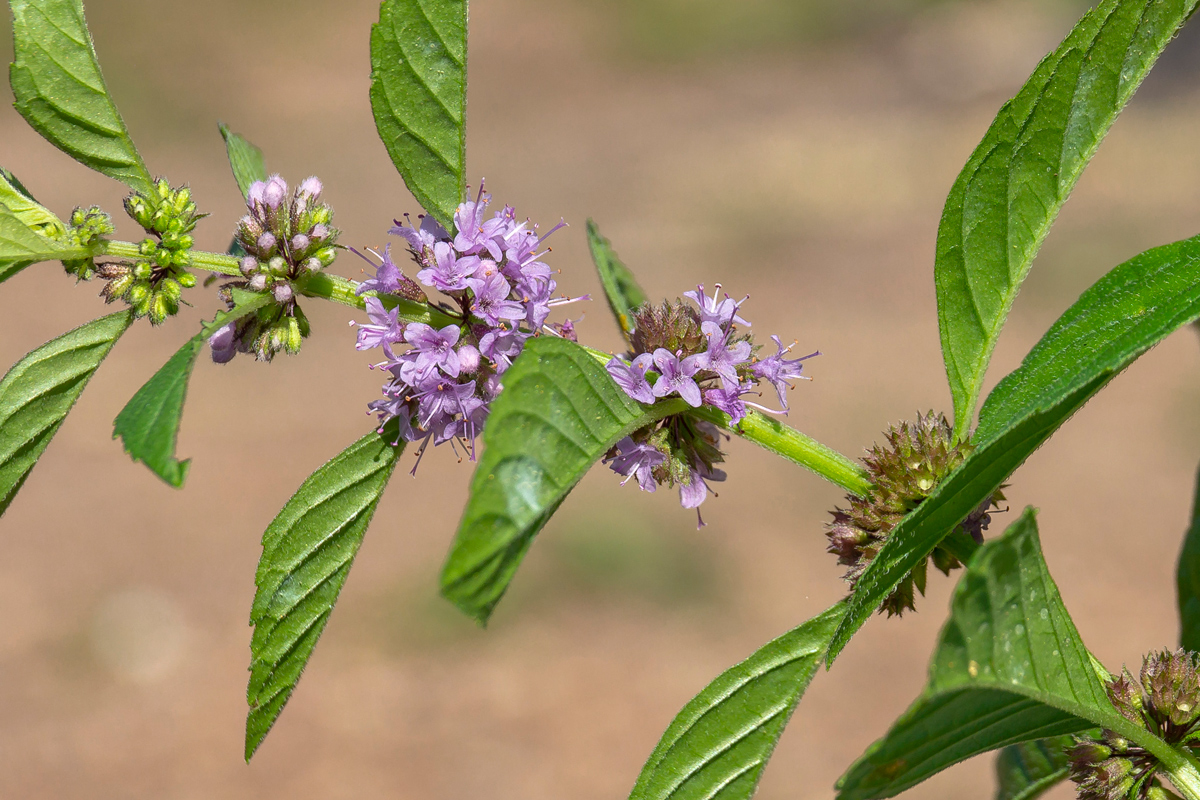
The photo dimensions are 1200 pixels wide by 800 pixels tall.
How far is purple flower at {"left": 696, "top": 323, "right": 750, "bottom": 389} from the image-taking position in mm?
2076

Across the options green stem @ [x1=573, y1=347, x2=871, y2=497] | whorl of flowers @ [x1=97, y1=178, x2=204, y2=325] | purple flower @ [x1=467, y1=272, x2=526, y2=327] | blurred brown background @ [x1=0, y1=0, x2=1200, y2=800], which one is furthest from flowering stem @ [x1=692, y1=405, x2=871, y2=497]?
blurred brown background @ [x1=0, y1=0, x2=1200, y2=800]

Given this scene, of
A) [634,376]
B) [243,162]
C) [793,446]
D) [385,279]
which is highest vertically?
[243,162]

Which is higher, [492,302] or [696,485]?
[492,302]

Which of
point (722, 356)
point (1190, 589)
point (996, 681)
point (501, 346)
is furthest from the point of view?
point (1190, 589)

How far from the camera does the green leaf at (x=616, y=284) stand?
2.50 meters

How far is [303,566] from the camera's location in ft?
6.51

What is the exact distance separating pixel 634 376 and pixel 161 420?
0.84 metres

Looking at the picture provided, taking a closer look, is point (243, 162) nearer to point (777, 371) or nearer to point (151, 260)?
point (151, 260)

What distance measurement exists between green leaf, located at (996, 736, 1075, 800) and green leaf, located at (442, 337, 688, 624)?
1.44 m

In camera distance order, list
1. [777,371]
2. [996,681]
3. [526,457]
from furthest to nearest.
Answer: [777,371] → [526,457] → [996,681]

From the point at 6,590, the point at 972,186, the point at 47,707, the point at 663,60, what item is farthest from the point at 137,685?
the point at 663,60

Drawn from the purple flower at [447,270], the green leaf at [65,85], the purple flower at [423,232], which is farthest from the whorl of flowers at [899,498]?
the green leaf at [65,85]

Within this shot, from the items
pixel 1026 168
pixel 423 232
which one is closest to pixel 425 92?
pixel 423 232

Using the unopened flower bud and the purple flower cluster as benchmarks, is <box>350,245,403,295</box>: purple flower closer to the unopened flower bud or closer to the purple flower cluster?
the purple flower cluster
